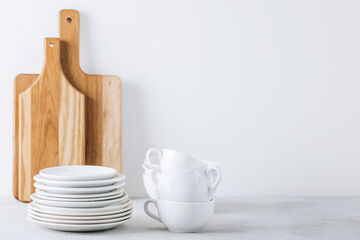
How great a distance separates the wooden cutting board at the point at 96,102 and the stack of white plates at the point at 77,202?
401 millimetres

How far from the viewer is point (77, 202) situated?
963 millimetres

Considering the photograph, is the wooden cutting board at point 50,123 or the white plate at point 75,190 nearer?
the white plate at point 75,190

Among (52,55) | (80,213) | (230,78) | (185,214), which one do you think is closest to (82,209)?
(80,213)

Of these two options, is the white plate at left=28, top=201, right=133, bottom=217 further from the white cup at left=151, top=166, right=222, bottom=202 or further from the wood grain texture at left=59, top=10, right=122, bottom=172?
the wood grain texture at left=59, top=10, right=122, bottom=172

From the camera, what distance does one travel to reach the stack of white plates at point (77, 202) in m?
0.96

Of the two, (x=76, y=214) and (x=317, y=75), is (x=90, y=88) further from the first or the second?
(x=317, y=75)

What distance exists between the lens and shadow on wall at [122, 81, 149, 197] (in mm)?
1457

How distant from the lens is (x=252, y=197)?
1491 mm

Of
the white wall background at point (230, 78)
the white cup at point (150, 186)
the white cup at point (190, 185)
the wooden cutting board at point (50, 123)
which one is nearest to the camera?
the white cup at point (190, 185)

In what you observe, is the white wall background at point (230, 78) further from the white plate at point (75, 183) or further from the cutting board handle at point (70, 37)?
the white plate at point (75, 183)

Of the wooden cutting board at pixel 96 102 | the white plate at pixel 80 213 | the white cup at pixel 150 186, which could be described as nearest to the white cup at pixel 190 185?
the white plate at pixel 80 213

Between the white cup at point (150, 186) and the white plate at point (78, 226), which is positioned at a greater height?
the white cup at point (150, 186)

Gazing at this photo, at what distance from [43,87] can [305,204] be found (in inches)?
36.2

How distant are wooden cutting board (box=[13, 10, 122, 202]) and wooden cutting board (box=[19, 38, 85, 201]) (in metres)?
0.04
